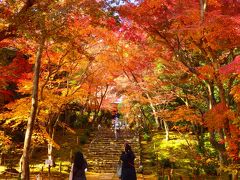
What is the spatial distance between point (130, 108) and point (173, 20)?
2205 centimetres

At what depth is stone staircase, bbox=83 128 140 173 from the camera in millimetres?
21172

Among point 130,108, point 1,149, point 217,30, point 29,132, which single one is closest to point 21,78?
point 1,149

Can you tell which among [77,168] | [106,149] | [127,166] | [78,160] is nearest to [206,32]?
[127,166]

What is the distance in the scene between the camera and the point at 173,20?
38.8 feet

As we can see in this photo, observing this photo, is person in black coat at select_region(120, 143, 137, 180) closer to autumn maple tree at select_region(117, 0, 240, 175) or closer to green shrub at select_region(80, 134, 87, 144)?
autumn maple tree at select_region(117, 0, 240, 175)

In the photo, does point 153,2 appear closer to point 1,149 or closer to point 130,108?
point 1,149

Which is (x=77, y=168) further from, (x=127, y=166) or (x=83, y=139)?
(x=83, y=139)

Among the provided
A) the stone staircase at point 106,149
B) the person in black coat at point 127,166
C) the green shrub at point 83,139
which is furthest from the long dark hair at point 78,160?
the green shrub at point 83,139

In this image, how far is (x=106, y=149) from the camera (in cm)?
2427

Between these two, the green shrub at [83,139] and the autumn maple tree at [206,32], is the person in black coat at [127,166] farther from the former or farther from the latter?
the green shrub at [83,139]

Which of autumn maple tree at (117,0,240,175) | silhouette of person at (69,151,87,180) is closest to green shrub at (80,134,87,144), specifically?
autumn maple tree at (117,0,240,175)

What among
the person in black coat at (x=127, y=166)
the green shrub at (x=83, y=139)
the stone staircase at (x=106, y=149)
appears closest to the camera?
the person in black coat at (x=127, y=166)

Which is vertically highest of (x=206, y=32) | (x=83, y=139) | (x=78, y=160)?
(x=206, y=32)

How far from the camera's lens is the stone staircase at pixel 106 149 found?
2117 cm
